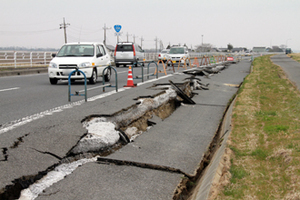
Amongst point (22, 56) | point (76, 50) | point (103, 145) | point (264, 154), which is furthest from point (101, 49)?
point (22, 56)

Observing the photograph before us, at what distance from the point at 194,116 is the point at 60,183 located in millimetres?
5262

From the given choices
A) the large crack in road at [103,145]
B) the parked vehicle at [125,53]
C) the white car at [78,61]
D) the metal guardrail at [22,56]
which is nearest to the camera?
the large crack in road at [103,145]

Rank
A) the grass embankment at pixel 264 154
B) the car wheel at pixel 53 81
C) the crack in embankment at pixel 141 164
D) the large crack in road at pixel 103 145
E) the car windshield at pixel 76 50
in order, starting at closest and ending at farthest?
the grass embankment at pixel 264 154 → the large crack in road at pixel 103 145 → the crack in embankment at pixel 141 164 → the car wheel at pixel 53 81 → the car windshield at pixel 76 50

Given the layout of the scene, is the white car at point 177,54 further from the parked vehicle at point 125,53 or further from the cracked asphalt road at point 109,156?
the cracked asphalt road at point 109,156

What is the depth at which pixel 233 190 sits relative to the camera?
3363 millimetres

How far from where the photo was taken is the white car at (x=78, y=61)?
43.0 ft

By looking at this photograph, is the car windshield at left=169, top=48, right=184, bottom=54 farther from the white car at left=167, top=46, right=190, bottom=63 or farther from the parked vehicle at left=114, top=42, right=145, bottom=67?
the parked vehicle at left=114, top=42, right=145, bottom=67

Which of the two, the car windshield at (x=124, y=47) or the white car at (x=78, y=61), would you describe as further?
the car windshield at (x=124, y=47)

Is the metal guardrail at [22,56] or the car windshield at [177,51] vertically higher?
the car windshield at [177,51]

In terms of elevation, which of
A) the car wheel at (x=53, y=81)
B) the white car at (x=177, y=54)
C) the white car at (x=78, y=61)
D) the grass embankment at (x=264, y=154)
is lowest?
the grass embankment at (x=264, y=154)

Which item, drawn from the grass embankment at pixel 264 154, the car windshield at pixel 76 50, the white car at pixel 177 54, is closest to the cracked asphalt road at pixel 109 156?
the grass embankment at pixel 264 154

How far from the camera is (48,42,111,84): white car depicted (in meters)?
13.1

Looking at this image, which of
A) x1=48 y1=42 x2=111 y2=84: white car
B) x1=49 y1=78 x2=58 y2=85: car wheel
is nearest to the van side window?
x1=48 y1=42 x2=111 y2=84: white car

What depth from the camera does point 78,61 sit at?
522 inches
